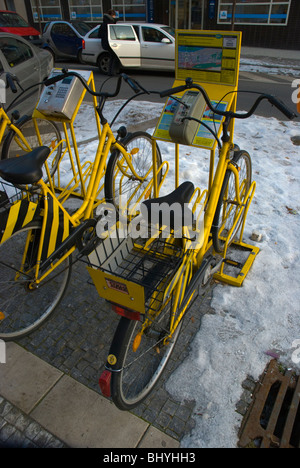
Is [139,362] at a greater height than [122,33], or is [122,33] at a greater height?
[122,33]

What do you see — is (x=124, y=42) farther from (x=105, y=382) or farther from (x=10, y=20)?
(x=105, y=382)

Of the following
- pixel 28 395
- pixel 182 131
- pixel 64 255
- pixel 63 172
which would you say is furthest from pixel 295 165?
pixel 28 395

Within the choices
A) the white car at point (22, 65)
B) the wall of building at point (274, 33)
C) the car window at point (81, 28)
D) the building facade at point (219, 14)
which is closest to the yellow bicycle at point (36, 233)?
the white car at point (22, 65)

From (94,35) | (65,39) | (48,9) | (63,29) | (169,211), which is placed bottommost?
(169,211)

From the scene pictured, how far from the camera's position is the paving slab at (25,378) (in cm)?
224

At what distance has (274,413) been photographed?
6.90 feet

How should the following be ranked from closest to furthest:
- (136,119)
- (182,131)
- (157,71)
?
(182,131)
(136,119)
(157,71)

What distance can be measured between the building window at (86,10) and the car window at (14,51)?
13.9 meters

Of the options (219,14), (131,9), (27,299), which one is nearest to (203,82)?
(27,299)

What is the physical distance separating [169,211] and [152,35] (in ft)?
30.7

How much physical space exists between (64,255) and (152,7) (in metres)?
17.1

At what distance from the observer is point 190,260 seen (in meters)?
2.22

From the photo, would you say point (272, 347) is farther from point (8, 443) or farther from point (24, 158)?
point (24, 158)

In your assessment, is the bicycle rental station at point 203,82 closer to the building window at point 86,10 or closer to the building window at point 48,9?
the building window at point 86,10
